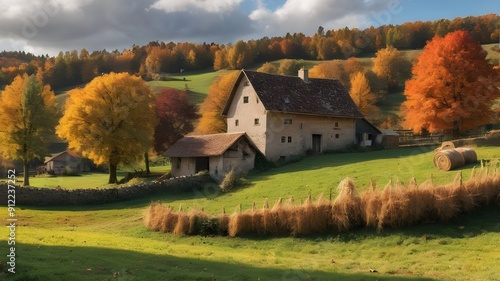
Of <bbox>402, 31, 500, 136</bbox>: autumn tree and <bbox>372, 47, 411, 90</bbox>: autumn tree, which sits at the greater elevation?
<bbox>372, 47, 411, 90</bbox>: autumn tree

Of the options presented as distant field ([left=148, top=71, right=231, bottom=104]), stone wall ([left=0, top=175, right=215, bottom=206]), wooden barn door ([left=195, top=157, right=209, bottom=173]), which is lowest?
stone wall ([left=0, top=175, right=215, bottom=206])

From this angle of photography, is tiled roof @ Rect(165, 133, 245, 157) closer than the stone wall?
No

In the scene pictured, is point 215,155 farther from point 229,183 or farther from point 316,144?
point 316,144

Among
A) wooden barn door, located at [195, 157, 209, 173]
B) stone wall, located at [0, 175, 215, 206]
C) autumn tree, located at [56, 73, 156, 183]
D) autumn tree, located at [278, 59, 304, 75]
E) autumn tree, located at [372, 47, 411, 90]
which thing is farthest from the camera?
autumn tree, located at [278, 59, 304, 75]

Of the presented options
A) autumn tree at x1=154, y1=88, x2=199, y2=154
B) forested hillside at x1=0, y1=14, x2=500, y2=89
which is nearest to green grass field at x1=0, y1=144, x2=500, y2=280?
autumn tree at x1=154, y1=88, x2=199, y2=154

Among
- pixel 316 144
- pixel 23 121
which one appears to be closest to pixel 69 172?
pixel 23 121

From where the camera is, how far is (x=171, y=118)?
64562mm

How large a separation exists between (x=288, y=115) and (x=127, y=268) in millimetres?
37473

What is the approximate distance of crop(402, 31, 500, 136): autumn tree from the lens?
4341cm

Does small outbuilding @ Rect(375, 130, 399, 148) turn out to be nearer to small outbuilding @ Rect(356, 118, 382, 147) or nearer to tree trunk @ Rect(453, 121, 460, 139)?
small outbuilding @ Rect(356, 118, 382, 147)

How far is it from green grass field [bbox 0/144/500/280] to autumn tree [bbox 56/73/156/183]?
1847 centimetres

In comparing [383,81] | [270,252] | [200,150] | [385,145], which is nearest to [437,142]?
[385,145]

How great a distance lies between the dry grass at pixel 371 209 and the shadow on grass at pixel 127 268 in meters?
6.28

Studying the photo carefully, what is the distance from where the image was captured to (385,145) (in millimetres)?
54562
